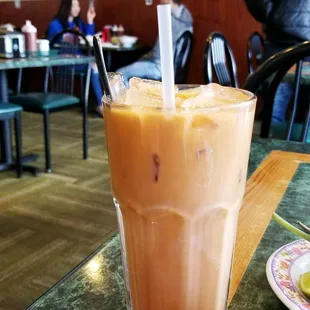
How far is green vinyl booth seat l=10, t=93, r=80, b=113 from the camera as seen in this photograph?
2.83 metres

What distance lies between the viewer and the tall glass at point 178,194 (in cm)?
42

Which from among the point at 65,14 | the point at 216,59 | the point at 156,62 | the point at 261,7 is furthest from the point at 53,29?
the point at 216,59

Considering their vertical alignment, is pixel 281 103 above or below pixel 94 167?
above

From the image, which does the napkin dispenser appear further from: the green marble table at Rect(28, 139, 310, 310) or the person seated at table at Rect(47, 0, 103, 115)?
the green marble table at Rect(28, 139, 310, 310)

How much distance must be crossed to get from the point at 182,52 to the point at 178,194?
12.7 ft

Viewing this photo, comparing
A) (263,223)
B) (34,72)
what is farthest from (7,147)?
(34,72)

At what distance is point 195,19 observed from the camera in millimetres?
4793

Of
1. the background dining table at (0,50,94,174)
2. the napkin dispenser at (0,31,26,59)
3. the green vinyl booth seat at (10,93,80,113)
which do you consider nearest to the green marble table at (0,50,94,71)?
the background dining table at (0,50,94,174)

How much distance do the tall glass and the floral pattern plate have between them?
0.19 feet

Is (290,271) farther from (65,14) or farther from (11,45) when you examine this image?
(65,14)

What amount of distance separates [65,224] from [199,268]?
5.95 feet

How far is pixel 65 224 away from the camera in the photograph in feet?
7.23

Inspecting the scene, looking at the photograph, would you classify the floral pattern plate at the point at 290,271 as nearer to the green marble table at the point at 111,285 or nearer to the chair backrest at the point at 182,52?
the green marble table at the point at 111,285

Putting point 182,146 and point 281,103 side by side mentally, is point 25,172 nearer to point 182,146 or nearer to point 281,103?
point 281,103
